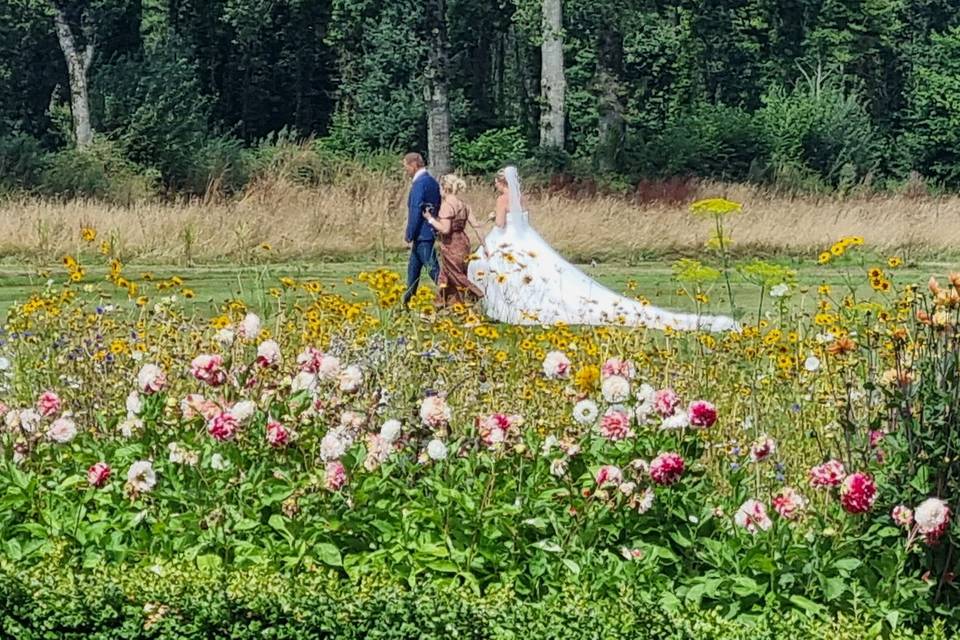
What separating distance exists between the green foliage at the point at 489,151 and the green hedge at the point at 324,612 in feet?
101

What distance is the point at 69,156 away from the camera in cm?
2602

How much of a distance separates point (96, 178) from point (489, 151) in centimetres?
1297

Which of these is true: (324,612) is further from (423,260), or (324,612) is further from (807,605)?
(423,260)

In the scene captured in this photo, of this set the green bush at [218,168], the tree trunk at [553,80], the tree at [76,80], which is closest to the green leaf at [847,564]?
the green bush at [218,168]

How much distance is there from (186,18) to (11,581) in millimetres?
44312

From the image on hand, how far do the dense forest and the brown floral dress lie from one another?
12.1 metres

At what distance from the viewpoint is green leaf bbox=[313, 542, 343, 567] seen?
4.14m

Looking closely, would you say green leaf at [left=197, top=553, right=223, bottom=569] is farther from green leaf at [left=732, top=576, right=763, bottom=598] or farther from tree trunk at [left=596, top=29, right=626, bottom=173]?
tree trunk at [left=596, top=29, right=626, bottom=173]

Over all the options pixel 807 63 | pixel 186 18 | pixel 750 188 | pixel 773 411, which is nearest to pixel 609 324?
pixel 773 411

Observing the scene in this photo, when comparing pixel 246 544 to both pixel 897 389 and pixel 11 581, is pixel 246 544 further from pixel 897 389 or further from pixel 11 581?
pixel 897 389

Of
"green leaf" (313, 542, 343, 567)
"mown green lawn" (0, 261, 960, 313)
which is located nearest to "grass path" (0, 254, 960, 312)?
"mown green lawn" (0, 261, 960, 313)

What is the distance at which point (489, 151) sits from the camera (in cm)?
3594

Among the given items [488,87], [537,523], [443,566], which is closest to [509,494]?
[537,523]

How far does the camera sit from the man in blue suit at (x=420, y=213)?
1329cm
